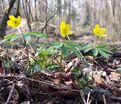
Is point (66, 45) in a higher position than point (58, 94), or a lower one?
higher

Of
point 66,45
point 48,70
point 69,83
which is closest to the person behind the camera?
point 66,45

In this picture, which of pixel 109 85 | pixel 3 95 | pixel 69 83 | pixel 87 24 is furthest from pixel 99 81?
pixel 87 24

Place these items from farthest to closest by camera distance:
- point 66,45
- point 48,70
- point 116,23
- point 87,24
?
point 87,24
point 116,23
point 48,70
point 66,45

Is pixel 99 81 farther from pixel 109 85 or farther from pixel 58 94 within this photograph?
pixel 58 94

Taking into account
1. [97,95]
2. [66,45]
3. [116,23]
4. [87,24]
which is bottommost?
[87,24]

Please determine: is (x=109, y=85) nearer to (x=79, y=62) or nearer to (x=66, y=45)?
(x=79, y=62)

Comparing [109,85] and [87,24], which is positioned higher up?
[109,85]

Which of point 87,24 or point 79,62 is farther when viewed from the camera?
point 87,24

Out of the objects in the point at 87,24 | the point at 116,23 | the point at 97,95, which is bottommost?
the point at 87,24

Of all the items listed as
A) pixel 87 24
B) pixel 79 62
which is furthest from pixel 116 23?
pixel 87 24
